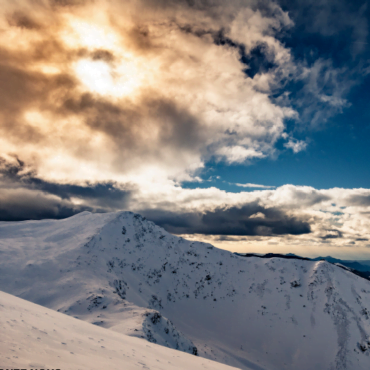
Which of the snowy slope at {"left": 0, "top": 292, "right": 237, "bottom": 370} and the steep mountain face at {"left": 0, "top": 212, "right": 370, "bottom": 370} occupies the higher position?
the snowy slope at {"left": 0, "top": 292, "right": 237, "bottom": 370}

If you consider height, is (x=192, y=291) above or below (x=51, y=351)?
below

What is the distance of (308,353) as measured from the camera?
2544 inches

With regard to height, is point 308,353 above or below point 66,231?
below

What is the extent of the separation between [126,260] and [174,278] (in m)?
22.9

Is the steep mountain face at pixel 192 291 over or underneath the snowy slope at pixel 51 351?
underneath

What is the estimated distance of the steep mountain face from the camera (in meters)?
45.5

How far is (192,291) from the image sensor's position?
286 ft

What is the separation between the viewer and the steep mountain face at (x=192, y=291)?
4553 cm

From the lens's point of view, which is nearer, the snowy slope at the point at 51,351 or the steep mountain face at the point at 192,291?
the snowy slope at the point at 51,351

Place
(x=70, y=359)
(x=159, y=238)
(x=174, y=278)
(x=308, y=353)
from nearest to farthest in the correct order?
(x=70, y=359)
(x=308, y=353)
(x=174, y=278)
(x=159, y=238)

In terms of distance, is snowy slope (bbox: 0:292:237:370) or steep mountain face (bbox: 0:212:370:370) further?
steep mountain face (bbox: 0:212:370:370)

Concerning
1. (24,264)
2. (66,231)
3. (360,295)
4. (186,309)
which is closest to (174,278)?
(186,309)

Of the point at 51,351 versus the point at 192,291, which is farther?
the point at 192,291

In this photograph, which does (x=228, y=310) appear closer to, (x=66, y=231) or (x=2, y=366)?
(x=66, y=231)
